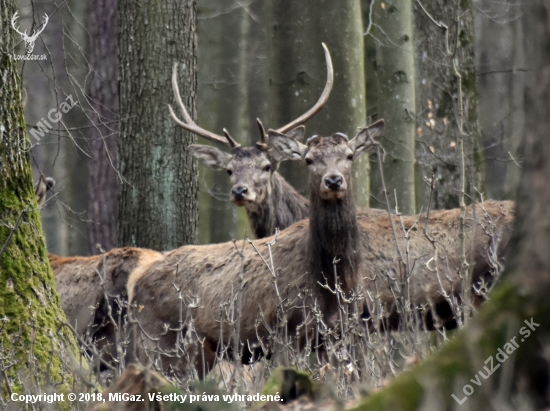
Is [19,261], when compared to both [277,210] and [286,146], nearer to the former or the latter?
[286,146]

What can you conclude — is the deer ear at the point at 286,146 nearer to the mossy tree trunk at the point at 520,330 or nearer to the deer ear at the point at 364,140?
the deer ear at the point at 364,140

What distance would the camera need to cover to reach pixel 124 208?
859 centimetres

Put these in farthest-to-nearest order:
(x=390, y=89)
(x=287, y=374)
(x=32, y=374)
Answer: (x=390, y=89) → (x=32, y=374) → (x=287, y=374)

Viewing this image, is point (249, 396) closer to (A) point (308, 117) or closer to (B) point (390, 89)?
(A) point (308, 117)

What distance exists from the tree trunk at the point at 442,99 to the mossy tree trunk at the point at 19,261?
17.0 ft

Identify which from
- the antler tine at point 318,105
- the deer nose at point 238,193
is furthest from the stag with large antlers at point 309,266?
the antler tine at point 318,105

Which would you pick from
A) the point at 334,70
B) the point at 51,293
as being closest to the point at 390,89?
the point at 334,70

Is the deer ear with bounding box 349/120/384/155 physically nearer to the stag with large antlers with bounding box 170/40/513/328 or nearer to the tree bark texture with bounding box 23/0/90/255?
the stag with large antlers with bounding box 170/40/513/328

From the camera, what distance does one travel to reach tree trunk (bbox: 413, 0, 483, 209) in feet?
31.8

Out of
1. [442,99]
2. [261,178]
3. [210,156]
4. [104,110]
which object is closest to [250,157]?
[261,178]

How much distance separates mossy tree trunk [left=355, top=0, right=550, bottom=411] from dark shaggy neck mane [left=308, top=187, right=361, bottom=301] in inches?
172

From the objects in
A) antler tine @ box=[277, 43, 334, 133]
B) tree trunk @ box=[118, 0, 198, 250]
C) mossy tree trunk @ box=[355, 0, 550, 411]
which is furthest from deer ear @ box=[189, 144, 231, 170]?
mossy tree trunk @ box=[355, 0, 550, 411]

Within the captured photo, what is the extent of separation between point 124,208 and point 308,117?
7.07 feet

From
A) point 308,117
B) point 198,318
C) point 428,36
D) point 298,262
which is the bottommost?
point 198,318
